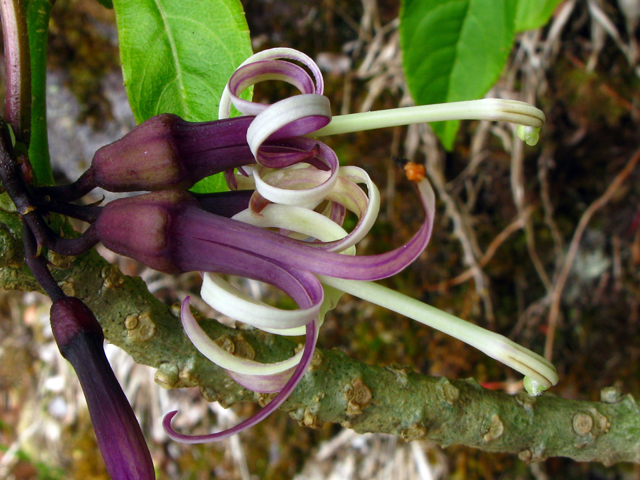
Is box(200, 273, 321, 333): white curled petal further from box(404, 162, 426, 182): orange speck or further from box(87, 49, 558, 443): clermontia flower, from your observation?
box(404, 162, 426, 182): orange speck

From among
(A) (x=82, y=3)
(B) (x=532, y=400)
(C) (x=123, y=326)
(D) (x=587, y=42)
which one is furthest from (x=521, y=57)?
(C) (x=123, y=326)

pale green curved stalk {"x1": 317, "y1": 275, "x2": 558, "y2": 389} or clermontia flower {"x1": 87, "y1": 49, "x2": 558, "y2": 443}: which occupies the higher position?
clermontia flower {"x1": 87, "y1": 49, "x2": 558, "y2": 443}

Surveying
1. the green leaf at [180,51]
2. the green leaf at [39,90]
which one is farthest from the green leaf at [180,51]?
the green leaf at [39,90]

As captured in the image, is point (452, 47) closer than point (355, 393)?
No

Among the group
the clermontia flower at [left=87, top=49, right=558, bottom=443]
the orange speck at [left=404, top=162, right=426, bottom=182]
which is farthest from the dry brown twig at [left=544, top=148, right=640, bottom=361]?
the orange speck at [left=404, top=162, right=426, bottom=182]

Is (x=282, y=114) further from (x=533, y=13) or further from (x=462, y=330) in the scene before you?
(x=533, y=13)

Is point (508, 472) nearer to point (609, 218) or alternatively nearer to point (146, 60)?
point (609, 218)

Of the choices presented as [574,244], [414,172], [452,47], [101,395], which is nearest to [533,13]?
[452,47]
